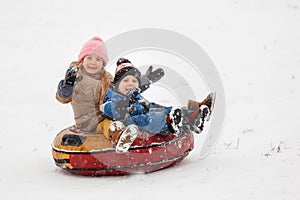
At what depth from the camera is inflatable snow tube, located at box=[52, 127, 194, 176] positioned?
505 centimetres

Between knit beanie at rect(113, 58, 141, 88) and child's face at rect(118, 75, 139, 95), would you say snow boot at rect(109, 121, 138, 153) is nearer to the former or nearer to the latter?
child's face at rect(118, 75, 139, 95)

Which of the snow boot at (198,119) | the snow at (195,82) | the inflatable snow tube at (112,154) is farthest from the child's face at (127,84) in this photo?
the snow at (195,82)

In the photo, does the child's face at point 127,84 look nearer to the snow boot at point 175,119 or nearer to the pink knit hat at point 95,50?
the pink knit hat at point 95,50

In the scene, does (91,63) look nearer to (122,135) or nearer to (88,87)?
(88,87)

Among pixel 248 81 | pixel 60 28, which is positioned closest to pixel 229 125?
pixel 248 81

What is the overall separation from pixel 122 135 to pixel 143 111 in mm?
488

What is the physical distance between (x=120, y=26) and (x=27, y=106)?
470cm

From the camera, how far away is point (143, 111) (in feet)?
17.0

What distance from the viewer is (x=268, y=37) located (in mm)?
11930

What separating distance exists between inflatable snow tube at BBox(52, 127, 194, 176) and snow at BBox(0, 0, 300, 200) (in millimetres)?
119

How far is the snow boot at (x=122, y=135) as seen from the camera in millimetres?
4855

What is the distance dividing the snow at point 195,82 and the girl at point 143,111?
55cm

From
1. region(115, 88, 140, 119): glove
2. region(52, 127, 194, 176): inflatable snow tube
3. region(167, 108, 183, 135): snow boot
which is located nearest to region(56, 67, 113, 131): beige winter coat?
region(52, 127, 194, 176): inflatable snow tube

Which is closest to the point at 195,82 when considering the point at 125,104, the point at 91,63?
the point at 91,63
